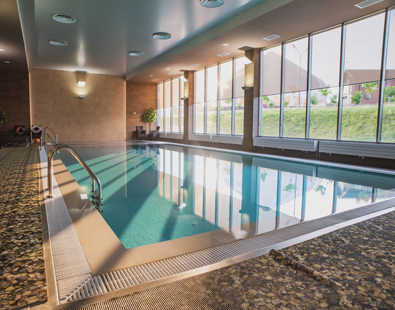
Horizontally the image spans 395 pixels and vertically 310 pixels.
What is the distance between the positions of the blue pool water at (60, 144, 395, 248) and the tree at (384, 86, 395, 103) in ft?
6.71

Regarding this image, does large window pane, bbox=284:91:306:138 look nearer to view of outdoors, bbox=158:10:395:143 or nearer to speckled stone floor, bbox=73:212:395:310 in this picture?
view of outdoors, bbox=158:10:395:143

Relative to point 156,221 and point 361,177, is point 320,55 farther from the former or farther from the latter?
point 156,221

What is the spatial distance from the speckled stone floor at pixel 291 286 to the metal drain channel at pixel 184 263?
158 millimetres

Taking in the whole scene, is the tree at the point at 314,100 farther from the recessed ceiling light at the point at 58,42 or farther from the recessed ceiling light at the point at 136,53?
the recessed ceiling light at the point at 58,42

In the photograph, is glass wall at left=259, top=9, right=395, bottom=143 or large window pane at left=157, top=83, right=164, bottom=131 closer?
glass wall at left=259, top=9, right=395, bottom=143

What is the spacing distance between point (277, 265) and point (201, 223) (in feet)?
5.00

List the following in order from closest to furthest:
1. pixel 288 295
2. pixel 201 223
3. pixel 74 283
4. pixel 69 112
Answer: pixel 288 295 < pixel 74 283 < pixel 201 223 < pixel 69 112

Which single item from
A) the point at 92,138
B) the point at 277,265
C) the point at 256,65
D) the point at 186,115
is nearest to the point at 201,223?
the point at 277,265

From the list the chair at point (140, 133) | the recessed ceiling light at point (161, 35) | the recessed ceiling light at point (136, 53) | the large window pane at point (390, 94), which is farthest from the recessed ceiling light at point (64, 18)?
the chair at point (140, 133)

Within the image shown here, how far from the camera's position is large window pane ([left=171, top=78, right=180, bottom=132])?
680 inches

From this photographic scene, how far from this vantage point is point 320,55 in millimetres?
8594

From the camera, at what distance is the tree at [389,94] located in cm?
694

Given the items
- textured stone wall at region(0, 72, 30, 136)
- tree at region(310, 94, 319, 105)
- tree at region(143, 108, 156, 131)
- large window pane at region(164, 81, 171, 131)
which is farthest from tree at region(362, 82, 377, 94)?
textured stone wall at region(0, 72, 30, 136)

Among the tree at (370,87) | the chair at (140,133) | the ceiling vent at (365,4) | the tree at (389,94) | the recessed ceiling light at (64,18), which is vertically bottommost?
the chair at (140,133)
